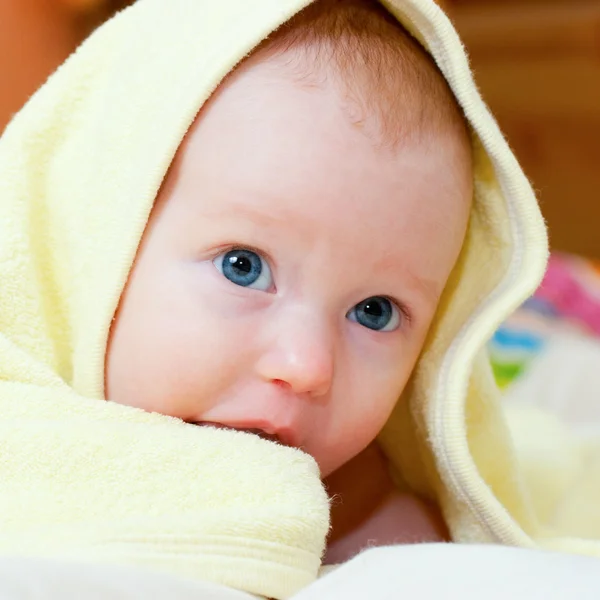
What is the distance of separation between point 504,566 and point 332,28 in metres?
0.50

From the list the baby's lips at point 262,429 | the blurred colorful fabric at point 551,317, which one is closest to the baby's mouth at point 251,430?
the baby's lips at point 262,429

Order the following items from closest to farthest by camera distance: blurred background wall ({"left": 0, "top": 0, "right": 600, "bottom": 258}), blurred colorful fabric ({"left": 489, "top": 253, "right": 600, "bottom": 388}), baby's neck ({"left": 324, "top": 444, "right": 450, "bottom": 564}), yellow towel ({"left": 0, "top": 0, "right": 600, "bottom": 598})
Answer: yellow towel ({"left": 0, "top": 0, "right": 600, "bottom": 598}), baby's neck ({"left": 324, "top": 444, "right": 450, "bottom": 564}), blurred colorful fabric ({"left": 489, "top": 253, "right": 600, "bottom": 388}), blurred background wall ({"left": 0, "top": 0, "right": 600, "bottom": 258})

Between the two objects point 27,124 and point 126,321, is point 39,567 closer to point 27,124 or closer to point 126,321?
point 126,321

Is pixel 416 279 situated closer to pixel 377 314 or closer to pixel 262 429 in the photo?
pixel 377 314

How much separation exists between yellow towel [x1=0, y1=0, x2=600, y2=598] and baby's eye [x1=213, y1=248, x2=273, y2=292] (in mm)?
87

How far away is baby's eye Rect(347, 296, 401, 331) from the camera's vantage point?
87cm

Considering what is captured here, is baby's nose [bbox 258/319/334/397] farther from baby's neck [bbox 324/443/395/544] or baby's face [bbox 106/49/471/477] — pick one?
baby's neck [bbox 324/443/395/544]

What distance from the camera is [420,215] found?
0.85 meters

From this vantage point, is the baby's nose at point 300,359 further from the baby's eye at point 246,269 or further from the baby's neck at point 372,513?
the baby's neck at point 372,513

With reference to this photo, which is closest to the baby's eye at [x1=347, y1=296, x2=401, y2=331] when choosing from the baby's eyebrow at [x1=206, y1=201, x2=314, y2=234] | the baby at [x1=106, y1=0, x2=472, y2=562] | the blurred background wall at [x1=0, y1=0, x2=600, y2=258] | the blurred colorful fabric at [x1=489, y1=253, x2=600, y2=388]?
the baby at [x1=106, y1=0, x2=472, y2=562]

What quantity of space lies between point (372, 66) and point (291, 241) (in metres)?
0.18

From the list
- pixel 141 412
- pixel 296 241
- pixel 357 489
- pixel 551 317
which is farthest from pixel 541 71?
pixel 141 412

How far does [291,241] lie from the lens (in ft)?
2.64

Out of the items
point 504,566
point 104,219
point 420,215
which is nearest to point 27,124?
point 104,219
